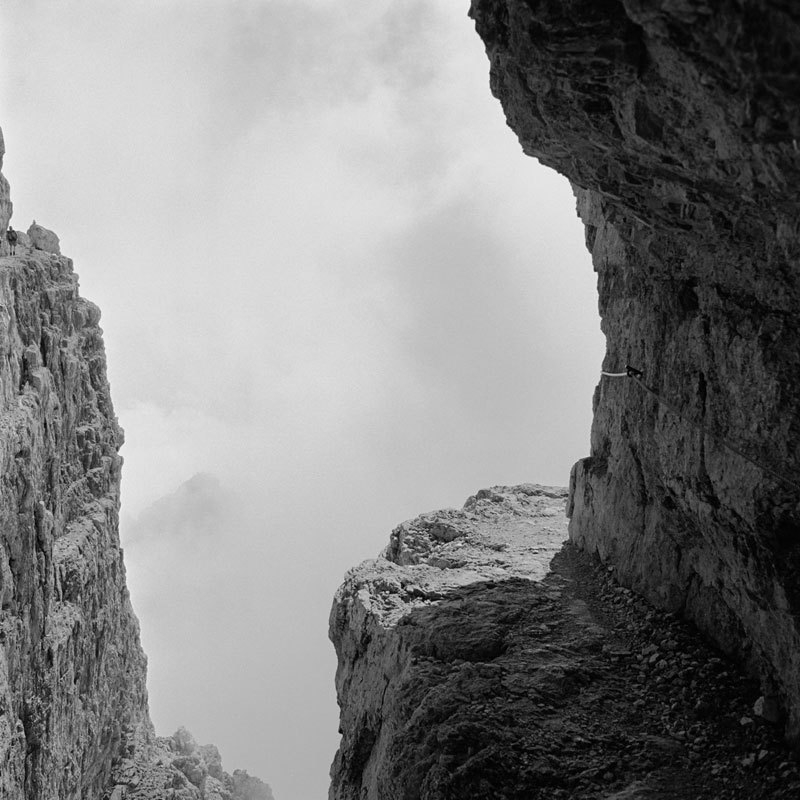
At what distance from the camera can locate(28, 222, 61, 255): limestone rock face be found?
4388 cm

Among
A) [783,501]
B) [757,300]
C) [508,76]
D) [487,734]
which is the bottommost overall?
[487,734]

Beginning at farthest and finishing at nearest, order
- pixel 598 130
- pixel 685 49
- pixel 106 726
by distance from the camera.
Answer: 1. pixel 106 726
2. pixel 598 130
3. pixel 685 49

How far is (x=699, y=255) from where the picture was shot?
48.2 feet

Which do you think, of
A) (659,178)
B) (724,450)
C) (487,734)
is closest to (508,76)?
(659,178)

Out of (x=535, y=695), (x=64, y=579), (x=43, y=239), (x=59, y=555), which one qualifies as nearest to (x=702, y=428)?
(x=535, y=695)

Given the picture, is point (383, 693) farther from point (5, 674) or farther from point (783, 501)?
point (5, 674)

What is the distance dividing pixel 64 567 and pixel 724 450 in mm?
34324

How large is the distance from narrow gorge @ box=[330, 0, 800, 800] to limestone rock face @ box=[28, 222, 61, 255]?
1255 inches

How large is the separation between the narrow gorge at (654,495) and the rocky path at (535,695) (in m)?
0.06

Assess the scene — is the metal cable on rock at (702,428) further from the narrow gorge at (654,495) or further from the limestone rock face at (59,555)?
the limestone rock face at (59,555)

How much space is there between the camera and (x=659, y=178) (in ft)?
41.2

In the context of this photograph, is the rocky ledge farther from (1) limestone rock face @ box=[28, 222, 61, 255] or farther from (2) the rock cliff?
(1) limestone rock face @ box=[28, 222, 61, 255]

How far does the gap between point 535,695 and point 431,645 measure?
3571 millimetres

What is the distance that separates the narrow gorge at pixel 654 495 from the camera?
395 inches
